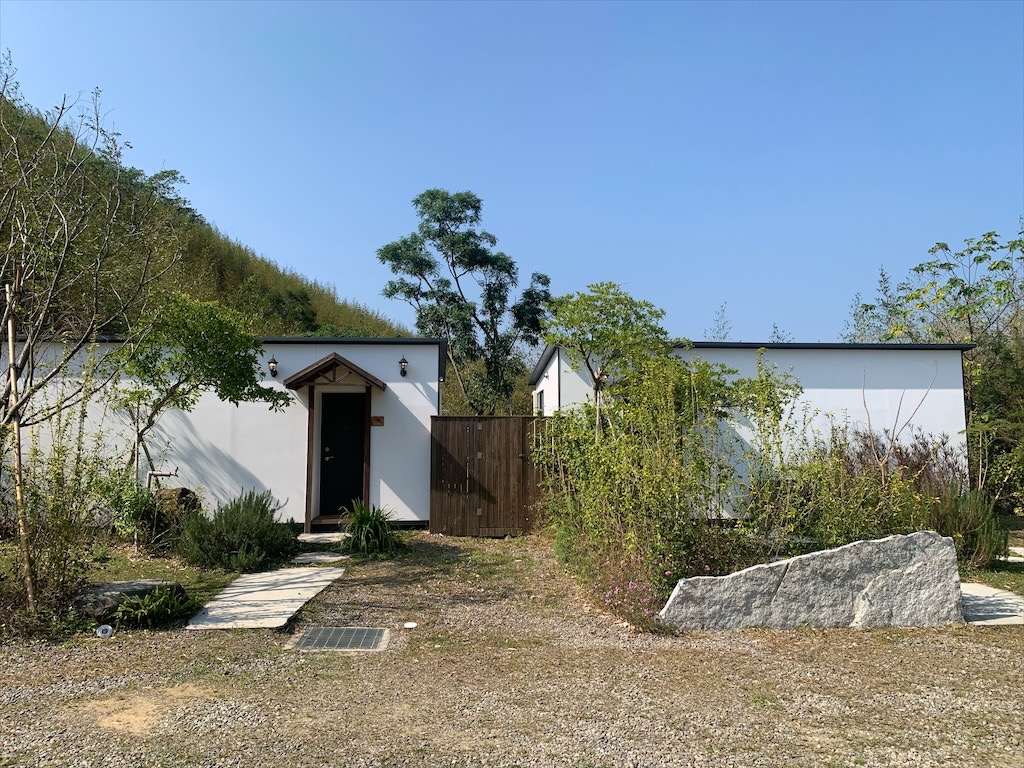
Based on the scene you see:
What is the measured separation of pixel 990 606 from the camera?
18.9 feet

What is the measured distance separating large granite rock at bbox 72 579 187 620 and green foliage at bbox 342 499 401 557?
2853 millimetres

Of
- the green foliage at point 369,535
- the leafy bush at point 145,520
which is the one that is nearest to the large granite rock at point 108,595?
the leafy bush at point 145,520

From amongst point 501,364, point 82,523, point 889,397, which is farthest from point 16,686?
point 501,364

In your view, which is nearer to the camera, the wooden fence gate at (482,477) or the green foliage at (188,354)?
the green foliage at (188,354)

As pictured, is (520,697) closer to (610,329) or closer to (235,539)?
(235,539)

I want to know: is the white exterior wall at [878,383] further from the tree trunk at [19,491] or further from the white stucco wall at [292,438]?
the tree trunk at [19,491]

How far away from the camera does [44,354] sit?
8758 mm

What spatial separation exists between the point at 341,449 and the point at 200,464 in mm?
2107

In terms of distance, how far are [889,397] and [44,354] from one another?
42.8 ft

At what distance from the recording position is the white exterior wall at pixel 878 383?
10539 millimetres

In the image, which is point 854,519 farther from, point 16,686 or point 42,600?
point 42,600

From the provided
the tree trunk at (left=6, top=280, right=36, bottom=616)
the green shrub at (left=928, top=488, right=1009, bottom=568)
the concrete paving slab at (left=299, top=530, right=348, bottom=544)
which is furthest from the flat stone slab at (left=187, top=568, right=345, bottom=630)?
the green shrub at (left=928, top=488, right=1009, bottom=568)

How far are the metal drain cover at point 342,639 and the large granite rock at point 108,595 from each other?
4.33 feet

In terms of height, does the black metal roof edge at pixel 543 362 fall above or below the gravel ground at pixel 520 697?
above
